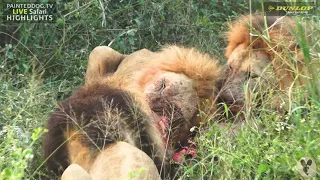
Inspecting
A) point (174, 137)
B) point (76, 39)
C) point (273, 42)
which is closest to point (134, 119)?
point (174, 137)

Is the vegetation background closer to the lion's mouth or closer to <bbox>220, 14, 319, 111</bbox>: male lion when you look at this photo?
the lion's mouth

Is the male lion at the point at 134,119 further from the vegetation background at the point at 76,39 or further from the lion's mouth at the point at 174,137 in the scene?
the vegetation background at the point at 76,39

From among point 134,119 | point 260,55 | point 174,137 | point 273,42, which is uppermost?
point 273,42

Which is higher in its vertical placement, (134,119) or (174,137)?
(134,119)

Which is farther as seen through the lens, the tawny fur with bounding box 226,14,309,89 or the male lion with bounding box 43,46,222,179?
the tawny fur with bounding box 226,14,309,89

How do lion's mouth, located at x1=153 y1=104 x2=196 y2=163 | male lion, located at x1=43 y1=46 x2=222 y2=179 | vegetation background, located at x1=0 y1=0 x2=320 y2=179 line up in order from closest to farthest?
1. male lion, located at x1=43 y1=46 x2=222 y2=179
2. lion's mouth, located at x1=153 y1=104 x2=196 y2=163
3. vegetation background, located at x1=0 y1=0 x2=320 y2=179

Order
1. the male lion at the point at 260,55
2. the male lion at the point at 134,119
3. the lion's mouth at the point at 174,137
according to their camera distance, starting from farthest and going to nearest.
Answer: the male lion at the point at 260,55, the lion's mouth at the point at 174,137, the male lion at the point at 134,119

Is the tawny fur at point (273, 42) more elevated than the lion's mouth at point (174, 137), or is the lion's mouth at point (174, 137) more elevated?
the tawny fur at point (273, 42)

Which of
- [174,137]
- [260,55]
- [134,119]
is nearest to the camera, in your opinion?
[134,119]

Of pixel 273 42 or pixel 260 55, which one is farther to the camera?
pixel 260 55

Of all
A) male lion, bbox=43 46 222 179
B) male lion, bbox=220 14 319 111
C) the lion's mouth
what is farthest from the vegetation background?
male lion, bbox=220 14 319 111

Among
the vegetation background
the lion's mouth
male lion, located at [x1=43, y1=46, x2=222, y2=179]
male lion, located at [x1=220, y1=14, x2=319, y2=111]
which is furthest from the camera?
the vegetation background

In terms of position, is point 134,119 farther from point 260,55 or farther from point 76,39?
point 76,39

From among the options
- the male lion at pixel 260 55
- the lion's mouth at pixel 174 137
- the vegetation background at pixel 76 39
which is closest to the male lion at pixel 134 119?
the lion's mouth at pixel 174 137
